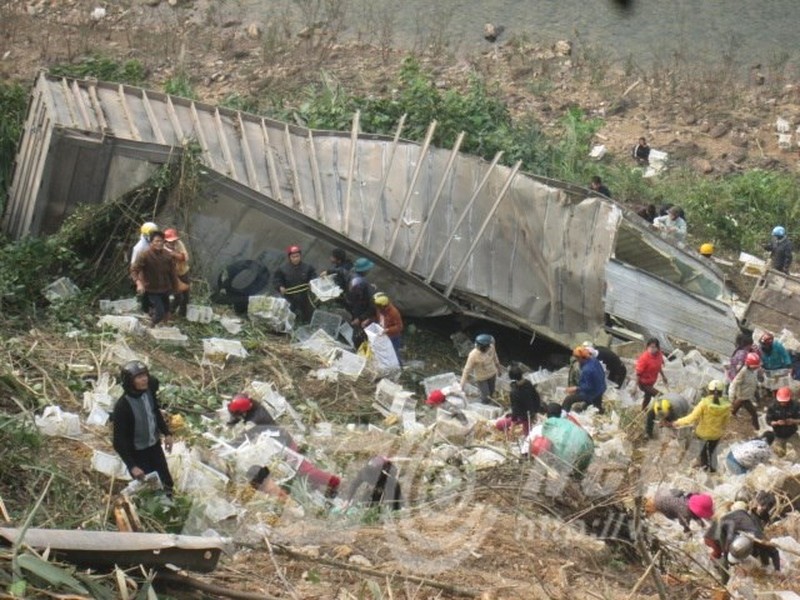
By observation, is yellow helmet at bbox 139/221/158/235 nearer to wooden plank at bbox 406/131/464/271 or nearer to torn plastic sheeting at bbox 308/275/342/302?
torn plastic sheeting at bbox 308/275/342/302

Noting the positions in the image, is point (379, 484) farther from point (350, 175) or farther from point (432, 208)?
point (350, 175)

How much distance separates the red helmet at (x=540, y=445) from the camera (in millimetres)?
7339

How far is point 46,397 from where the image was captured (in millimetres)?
7938

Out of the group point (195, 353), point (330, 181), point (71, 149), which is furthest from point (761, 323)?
point (71, 149)

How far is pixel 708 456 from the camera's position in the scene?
950cm

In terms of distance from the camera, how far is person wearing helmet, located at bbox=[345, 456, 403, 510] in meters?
7.15

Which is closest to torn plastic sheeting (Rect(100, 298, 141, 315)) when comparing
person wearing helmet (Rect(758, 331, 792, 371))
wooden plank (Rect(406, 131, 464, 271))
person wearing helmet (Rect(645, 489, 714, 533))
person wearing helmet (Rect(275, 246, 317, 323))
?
person wearing helmet (Rect(275, 246, 317, 323))

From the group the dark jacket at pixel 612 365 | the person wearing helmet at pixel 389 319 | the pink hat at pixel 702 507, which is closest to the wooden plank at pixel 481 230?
the person wearing helmet at pixel 389 319

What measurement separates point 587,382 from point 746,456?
1315 millimetres

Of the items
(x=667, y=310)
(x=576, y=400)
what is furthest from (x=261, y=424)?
(x=667, y=310)

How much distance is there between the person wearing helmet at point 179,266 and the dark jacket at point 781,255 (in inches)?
243

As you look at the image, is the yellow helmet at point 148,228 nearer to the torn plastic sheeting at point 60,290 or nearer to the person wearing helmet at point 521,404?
the torn plastic sheeting at point 60,290

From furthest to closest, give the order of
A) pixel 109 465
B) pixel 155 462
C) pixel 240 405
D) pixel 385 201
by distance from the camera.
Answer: pixel 385 201 < pixel 240 405 < pixel 109 465 < pixel 155 462

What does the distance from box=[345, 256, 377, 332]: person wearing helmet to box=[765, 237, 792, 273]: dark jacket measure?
4.60 meters
